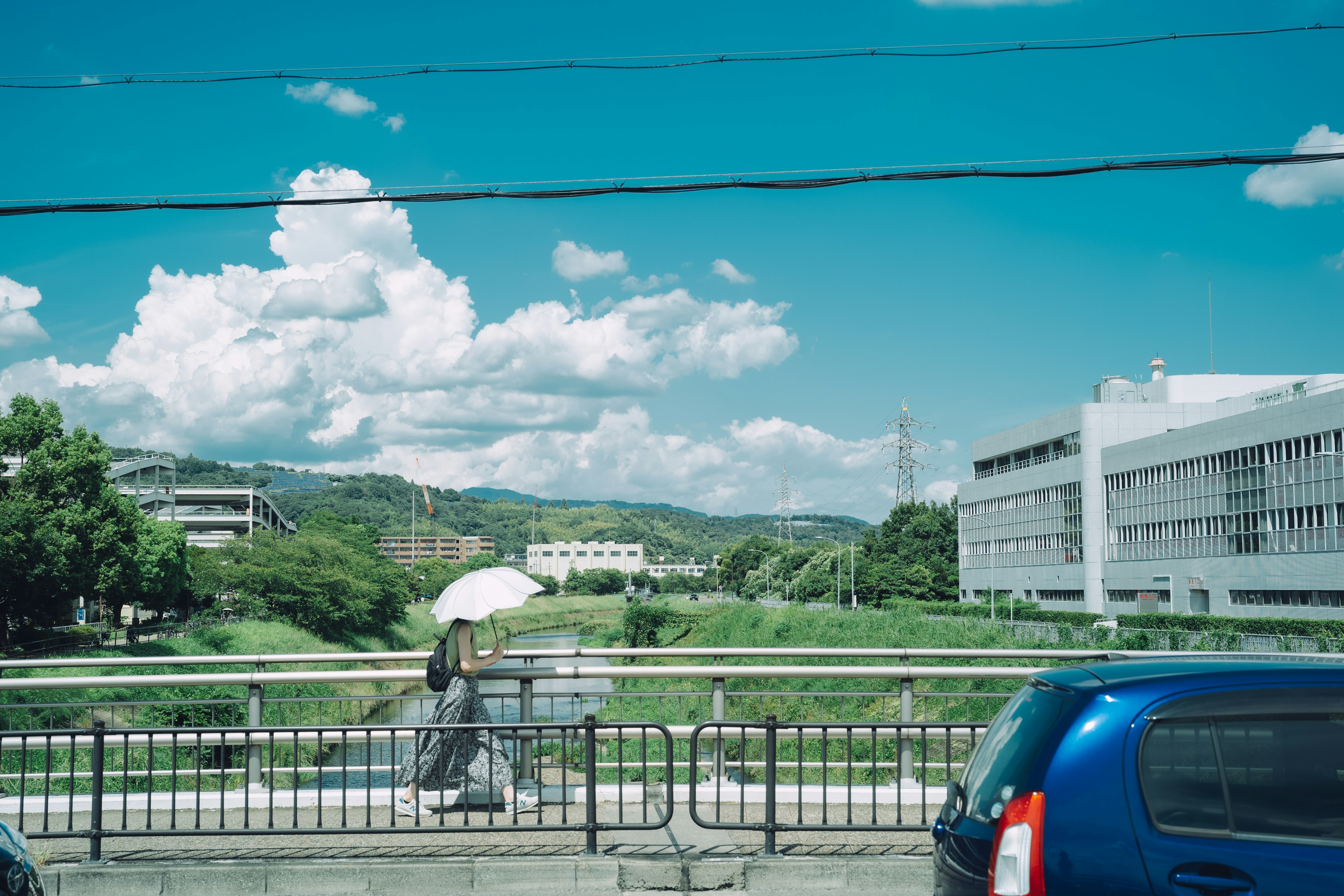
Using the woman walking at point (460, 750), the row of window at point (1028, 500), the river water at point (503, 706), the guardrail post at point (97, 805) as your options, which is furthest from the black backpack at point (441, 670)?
the row of window at point (1028, 500)

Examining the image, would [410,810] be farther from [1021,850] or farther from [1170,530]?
[1170,530]

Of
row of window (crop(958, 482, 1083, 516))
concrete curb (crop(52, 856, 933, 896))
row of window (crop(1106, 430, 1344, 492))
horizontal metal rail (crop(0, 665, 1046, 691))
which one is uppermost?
row of window (crop(1106, 430, 1344, 492))

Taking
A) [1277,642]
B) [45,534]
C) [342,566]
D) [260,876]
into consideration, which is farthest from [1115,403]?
[260,876]

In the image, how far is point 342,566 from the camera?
205 feet

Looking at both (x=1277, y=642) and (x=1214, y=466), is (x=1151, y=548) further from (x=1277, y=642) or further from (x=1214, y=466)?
(x=1277, y=642)

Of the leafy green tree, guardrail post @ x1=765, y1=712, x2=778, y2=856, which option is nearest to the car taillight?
guardrail post @ x1=765, y1=712, x2=778, y2=856

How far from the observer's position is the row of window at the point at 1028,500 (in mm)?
73250

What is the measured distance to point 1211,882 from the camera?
336 centimetres

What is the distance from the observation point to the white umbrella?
26.5ft

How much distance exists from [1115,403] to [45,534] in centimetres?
6523

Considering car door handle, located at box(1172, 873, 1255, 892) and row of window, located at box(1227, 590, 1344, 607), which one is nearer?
car door handle, located at box(1172, 873, 1255, 892)

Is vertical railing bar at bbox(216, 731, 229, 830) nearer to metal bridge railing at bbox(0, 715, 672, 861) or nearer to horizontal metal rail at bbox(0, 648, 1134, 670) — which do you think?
metal bridge railing at bbox(0, 715, 672, 861)

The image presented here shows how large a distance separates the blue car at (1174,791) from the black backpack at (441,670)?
5.33m

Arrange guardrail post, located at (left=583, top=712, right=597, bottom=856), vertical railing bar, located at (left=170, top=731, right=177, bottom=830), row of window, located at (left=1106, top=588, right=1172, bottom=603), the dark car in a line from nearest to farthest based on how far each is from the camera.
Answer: the dark car → guardrail post, located at (left=583, top=712, right=597, bottom=856) → vertical railing bar, located at (left=170, top=731, right=177, bottom=830) → row of window, located at (left=1106, top=588, right=1172, bottom=603)
